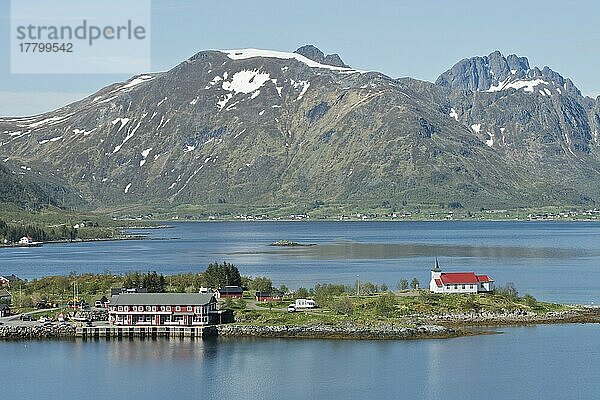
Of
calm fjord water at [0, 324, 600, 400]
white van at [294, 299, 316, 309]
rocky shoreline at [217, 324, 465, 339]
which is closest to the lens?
calm fjord water at [0, 324, 600, 400]

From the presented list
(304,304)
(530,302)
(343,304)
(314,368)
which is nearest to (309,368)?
(314,368)

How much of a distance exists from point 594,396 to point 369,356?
14.9m

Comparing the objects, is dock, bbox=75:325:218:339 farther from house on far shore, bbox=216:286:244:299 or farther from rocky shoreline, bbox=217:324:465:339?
house on far shore, bbox=216:286:244:299

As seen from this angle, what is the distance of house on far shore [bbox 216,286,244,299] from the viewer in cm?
8694

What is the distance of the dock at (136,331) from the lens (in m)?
75.4

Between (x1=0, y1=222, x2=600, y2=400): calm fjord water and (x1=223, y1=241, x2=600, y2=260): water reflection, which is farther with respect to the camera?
(x1=223, y1=241, x2=600, y2=260): water reflection

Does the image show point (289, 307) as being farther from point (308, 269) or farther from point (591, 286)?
point (308, 269)

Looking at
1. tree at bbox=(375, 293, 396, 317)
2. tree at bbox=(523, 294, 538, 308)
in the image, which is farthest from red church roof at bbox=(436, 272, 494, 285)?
tree at bbox=(375, 293, 396, 317)

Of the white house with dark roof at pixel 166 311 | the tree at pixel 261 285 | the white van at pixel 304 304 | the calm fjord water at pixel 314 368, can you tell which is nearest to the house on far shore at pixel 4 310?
the calm fjord water at pixel 314 368

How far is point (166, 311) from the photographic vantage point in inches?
3007

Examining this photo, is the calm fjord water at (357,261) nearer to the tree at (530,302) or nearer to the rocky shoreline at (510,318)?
the tree at (530,302)

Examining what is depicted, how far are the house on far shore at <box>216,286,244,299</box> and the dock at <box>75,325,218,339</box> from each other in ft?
35.9

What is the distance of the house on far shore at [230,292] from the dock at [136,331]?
10935mm

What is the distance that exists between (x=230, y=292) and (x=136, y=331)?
13.0 metres
